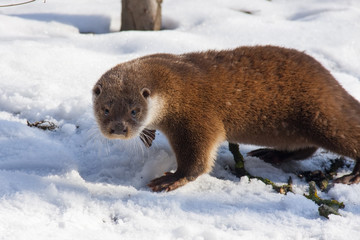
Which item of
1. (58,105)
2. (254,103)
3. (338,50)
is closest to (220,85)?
(254,103)

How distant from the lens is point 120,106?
10.7 feet

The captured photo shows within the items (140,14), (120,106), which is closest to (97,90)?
(120,106)

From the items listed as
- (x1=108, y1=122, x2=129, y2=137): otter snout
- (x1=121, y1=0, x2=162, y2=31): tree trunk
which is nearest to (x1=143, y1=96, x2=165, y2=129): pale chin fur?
(x1=108, y1=122, x2=129, y2=137): otter snout

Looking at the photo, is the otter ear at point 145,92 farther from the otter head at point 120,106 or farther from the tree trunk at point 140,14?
the tree trunk at point 140,14

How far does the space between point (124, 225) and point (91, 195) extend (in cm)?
41

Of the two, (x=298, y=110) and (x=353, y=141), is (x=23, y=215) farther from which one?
(x=353, y=141)

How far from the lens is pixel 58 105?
13.9 feet

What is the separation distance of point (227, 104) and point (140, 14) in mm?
3525

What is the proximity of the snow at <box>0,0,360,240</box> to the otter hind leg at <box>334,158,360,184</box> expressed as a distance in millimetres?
98

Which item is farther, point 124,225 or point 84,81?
point 84,81

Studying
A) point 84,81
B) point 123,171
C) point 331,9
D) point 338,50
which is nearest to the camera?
point 123,171

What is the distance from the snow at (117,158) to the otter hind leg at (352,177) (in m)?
0.10

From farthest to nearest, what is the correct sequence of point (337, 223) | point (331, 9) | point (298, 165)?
point (331, 9), point (298, 165), point (337, 223)

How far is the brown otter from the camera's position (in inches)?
131
